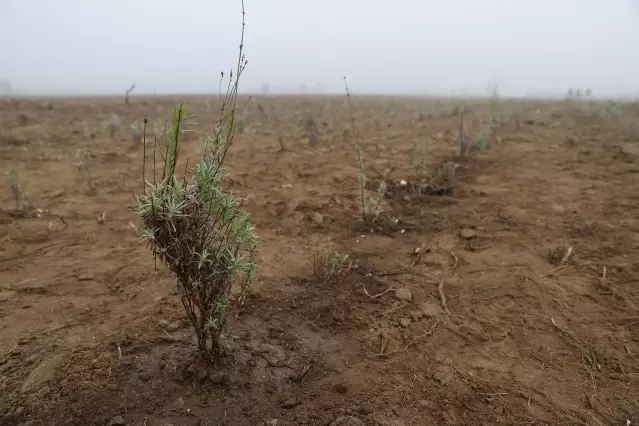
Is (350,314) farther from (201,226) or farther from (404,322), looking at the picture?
(201,226)

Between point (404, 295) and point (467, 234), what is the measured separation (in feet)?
4.17

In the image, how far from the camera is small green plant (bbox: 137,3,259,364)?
1.83m

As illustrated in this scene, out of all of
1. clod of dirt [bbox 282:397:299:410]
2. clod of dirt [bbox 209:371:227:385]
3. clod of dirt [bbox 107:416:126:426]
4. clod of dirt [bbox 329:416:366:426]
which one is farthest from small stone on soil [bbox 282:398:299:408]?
clod of dirt [bbox 107:416:126:426]

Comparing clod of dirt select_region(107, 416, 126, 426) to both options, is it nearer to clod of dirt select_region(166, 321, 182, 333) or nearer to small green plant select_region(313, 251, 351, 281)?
clod of dirt select_region(166, 321, 182, 333)

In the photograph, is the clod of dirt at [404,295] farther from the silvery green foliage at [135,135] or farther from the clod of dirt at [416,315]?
the silvery green foliage at [135,135]

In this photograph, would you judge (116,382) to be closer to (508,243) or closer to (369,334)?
(369,334)

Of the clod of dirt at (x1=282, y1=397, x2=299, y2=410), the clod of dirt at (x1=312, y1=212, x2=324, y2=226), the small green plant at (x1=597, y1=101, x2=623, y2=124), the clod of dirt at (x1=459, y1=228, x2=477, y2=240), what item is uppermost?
the small green plant at (x1=597, y1=101, x2=623, y2=124)

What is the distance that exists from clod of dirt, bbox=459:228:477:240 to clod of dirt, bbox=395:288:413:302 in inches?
46.0

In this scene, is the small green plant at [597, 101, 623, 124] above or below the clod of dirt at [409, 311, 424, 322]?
above

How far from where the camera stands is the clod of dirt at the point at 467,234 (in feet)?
13.1

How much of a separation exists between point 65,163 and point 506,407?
709 cm

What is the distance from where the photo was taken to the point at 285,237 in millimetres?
4055

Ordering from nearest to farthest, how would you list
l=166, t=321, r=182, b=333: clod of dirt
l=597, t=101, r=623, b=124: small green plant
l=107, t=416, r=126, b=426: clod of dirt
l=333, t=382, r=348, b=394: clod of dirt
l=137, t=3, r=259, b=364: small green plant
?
1. l=137, t=3, r=259, b=364: small green plant
2. l=107, t=416, r=126, b=426: clod of dirt
3. l=333, t=382, r=348, b=394: clod of dirt
4. l=166, t=321, r=182, b=333: clod of dirt
5. l=597, t=101, r=623, b=124: small green plant

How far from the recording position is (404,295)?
3100 mm
